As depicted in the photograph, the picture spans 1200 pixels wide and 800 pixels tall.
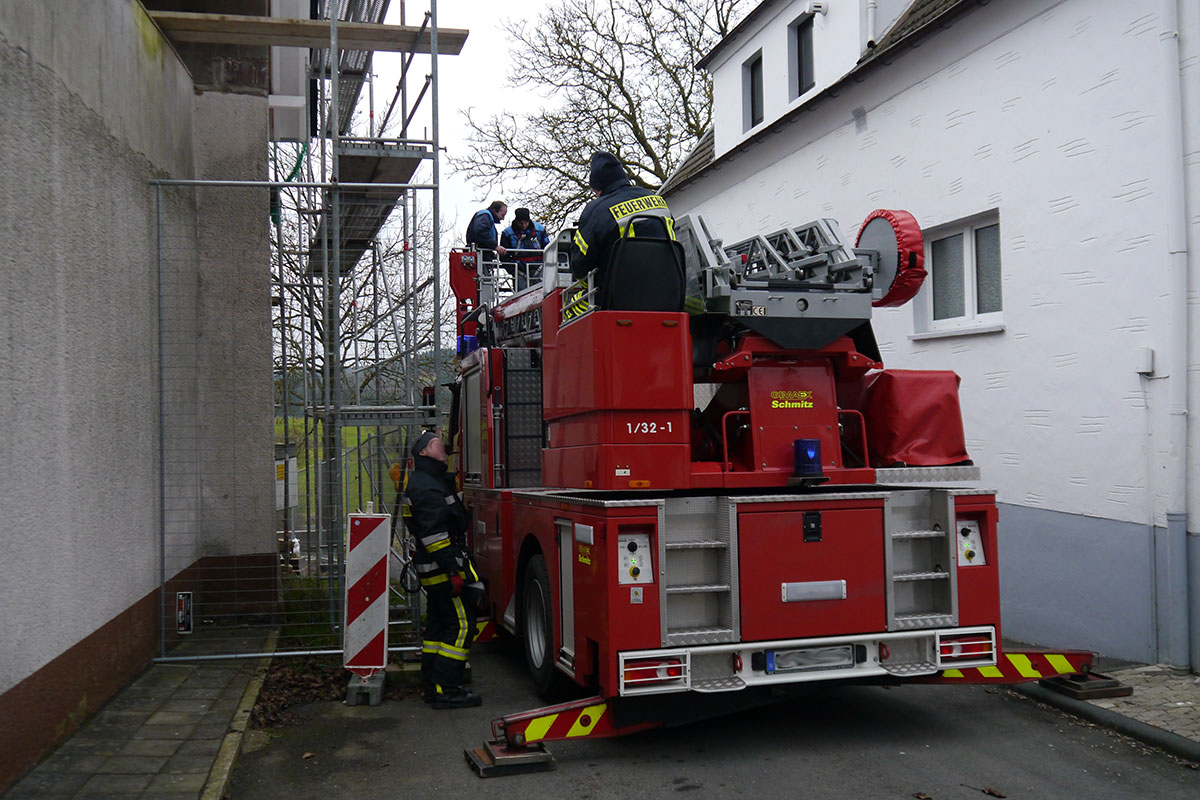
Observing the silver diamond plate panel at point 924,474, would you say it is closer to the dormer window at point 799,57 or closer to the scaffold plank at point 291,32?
the scaffold plank at point 291,32

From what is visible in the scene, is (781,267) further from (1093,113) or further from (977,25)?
(977,25)

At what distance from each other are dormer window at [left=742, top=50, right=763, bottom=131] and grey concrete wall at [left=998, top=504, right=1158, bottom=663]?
9124 millimetres

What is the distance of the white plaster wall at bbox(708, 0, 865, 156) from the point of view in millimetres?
13344

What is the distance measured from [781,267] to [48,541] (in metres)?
4.62

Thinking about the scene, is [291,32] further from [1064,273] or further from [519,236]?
[1064,273]

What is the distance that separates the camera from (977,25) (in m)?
9.76

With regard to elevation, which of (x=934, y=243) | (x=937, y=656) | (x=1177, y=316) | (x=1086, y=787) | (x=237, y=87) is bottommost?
(x=1086, y=787)

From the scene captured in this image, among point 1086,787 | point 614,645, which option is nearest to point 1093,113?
point 1086,787

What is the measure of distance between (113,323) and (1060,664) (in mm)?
6594

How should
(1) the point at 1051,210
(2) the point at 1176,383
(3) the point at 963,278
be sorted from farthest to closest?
(3) the point at 963,278 → (1) the point at 1051,210 → (2) the point at 1176,383

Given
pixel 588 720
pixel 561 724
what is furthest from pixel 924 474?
pixel 561 724

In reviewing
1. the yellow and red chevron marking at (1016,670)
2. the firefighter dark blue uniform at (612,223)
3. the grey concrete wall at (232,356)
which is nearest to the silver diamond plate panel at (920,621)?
the yellow and red chevron marking at (1016,670)

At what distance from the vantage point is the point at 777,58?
50.2 feet

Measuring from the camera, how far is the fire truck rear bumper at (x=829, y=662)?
5.73 meters
